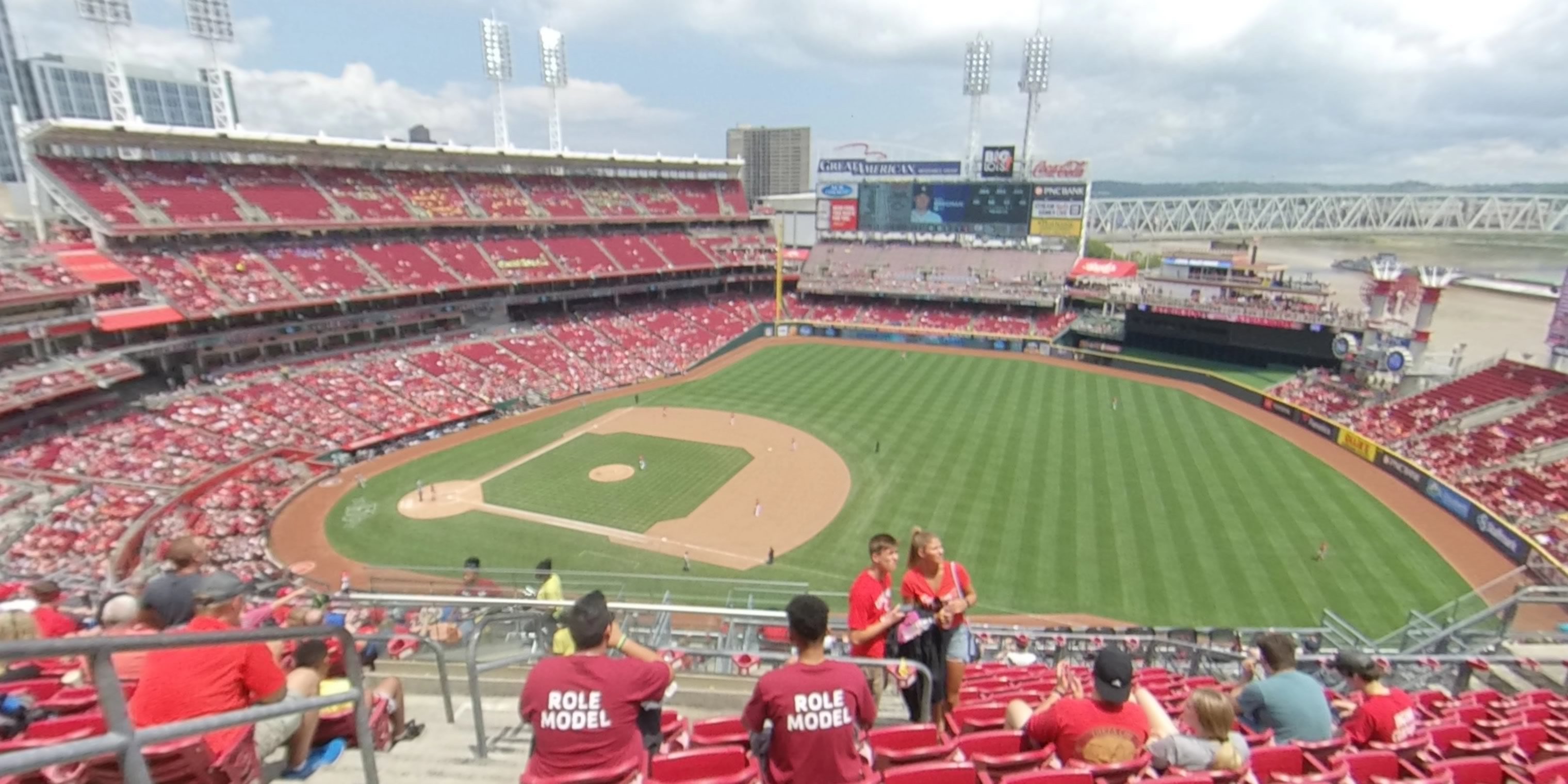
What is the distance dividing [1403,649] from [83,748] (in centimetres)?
2094

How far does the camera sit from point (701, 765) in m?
4.86

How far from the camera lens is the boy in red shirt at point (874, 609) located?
6.63m

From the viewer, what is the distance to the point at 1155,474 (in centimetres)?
3145

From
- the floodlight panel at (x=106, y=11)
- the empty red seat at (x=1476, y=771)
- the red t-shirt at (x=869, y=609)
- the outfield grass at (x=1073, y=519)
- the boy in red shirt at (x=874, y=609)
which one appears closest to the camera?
the empty red seat at (x=1476, y=771)

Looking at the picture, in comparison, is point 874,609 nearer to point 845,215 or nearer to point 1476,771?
point 1476,771

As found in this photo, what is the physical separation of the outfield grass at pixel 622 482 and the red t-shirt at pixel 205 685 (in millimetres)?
22540

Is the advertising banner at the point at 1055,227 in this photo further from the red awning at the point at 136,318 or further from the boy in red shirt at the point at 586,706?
the boy in red shirt at the point at 586,706

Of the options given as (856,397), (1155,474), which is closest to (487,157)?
(856,397)

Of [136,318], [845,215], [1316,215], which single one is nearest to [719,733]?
[136,318]

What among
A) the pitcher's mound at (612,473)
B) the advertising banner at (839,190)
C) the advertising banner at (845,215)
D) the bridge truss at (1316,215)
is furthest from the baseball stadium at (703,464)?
the bridge truss at (1316,215)

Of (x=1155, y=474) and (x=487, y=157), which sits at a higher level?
(x=487, y=157)

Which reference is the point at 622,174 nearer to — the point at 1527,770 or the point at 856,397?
the point at 856,397

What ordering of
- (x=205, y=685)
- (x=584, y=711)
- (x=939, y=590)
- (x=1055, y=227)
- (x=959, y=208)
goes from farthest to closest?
(x=959, y=208) < (x=1055, y=227) < (x=939, y=590) < (x=584, y=711) < (x=205, y=685)

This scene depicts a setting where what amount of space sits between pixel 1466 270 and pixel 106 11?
5808 inches
